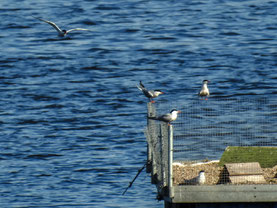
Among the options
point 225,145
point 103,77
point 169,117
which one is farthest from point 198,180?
point 103,77

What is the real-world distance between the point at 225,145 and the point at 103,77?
163 feet

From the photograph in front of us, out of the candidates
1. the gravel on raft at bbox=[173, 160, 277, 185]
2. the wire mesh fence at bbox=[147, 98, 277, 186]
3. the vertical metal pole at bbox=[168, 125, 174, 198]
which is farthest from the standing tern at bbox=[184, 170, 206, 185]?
the vertical metal pole at bbox=[168, 125, 174, 198]

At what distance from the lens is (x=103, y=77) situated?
6912cm

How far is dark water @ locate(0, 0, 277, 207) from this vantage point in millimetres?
44062

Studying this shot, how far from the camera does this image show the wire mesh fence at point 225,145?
60.6 ft

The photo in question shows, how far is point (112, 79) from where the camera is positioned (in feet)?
224

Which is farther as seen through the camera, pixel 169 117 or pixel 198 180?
pixel 169 117

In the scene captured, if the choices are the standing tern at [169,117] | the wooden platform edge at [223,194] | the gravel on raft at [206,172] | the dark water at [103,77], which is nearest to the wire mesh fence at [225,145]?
the gravel on raft at [206,172]

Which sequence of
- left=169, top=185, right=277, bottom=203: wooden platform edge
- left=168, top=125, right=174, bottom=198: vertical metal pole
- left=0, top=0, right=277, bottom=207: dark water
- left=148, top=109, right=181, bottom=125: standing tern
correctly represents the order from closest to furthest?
left=168, top=125, right=174, bottom=198: vertical metal pole < left=169, top=185, right=277, bottom=203: wooden platform edge < left=148, top=109, right=181, bottom=125: standing tern < left=0, top=0, right=277, bottom=207: dark water

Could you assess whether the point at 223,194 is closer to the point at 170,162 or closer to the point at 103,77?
the point at 170,162

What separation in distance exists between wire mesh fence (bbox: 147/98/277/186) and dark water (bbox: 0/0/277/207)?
1729 centimetres

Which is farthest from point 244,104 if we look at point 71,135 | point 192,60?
point 192,60

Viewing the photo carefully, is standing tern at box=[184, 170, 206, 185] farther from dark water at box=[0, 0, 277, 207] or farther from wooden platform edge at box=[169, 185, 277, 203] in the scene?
dark water at box=[0, 0, 277, 207]

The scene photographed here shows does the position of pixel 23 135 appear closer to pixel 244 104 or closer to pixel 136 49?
pixel 136 49
